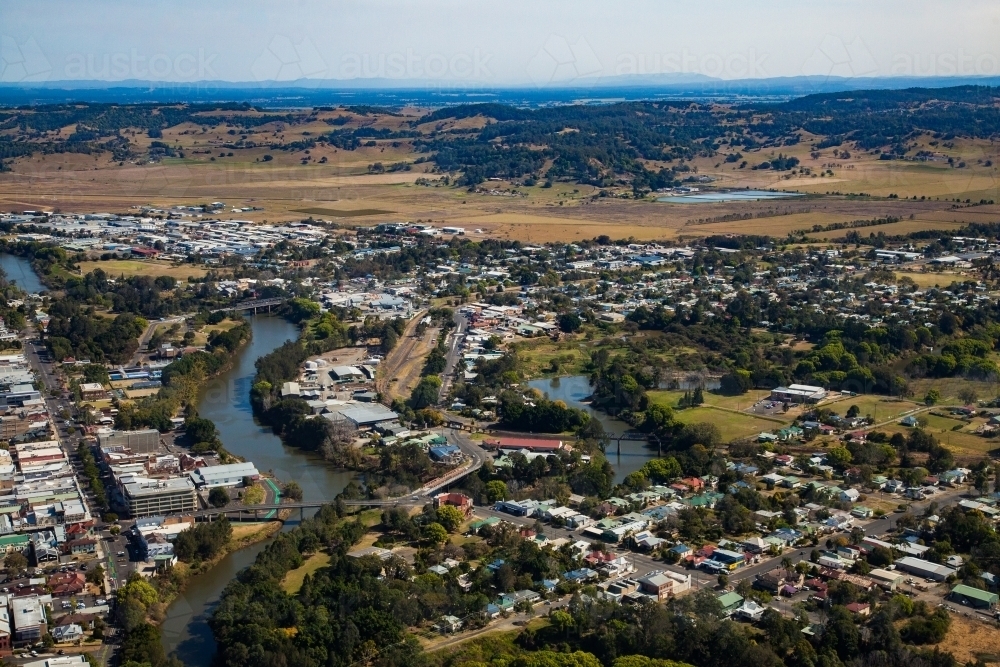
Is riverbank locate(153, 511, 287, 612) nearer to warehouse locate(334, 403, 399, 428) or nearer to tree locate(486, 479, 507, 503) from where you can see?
tree locate(486, 479, 507, 503)

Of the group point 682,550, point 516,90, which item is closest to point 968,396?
point 682,550

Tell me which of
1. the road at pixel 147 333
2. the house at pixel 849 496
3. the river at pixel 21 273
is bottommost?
the river at pixel 21 273

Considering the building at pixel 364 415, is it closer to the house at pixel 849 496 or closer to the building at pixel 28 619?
the building at pixel 28 619

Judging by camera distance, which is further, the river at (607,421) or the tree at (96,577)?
the river at (607,421)

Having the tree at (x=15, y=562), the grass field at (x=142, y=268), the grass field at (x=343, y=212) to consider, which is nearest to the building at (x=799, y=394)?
the tree at (x=15, y=562)

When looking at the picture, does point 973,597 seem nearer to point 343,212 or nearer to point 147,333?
point 147,333

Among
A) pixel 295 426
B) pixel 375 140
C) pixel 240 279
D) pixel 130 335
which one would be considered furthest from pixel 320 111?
pixel 295 426

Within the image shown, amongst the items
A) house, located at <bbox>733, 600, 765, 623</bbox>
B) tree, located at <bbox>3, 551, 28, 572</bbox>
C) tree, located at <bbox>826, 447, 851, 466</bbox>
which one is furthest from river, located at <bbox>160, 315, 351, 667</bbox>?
tree, located at <bbox>826, 447, 851, 466</bbox>
